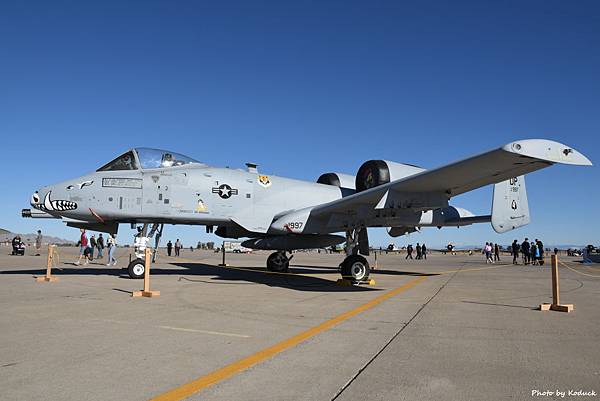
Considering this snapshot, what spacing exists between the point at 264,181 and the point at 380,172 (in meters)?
3.66

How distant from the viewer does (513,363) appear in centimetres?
407

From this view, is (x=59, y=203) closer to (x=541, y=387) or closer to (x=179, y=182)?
(x=179, y=182)

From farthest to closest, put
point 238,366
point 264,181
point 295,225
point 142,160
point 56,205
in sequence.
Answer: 1. point 264,181
2. point 142,160
3. point 295,225
4. point 56,205
5. point 238,366

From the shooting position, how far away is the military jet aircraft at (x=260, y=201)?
422 inches

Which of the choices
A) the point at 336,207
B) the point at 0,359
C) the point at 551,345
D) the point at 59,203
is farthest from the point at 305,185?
the point at 0,359

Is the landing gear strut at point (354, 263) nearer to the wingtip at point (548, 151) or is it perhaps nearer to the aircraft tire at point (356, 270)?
the aircraft tire at point (356, 270)

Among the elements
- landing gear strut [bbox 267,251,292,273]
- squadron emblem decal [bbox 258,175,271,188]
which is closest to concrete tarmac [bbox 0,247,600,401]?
squadron emblem decal [bbox 258,175,271,188]

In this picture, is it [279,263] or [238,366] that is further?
[279,263]

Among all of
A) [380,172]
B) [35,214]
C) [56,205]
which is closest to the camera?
[56,205]

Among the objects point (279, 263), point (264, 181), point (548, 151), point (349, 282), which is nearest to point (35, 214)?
point (264, 181)

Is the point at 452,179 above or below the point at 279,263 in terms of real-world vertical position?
above

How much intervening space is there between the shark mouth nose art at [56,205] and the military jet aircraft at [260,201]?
2 cm

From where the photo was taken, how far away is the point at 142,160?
12281 mm

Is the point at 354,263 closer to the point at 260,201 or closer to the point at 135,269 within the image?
the point at 260,201
